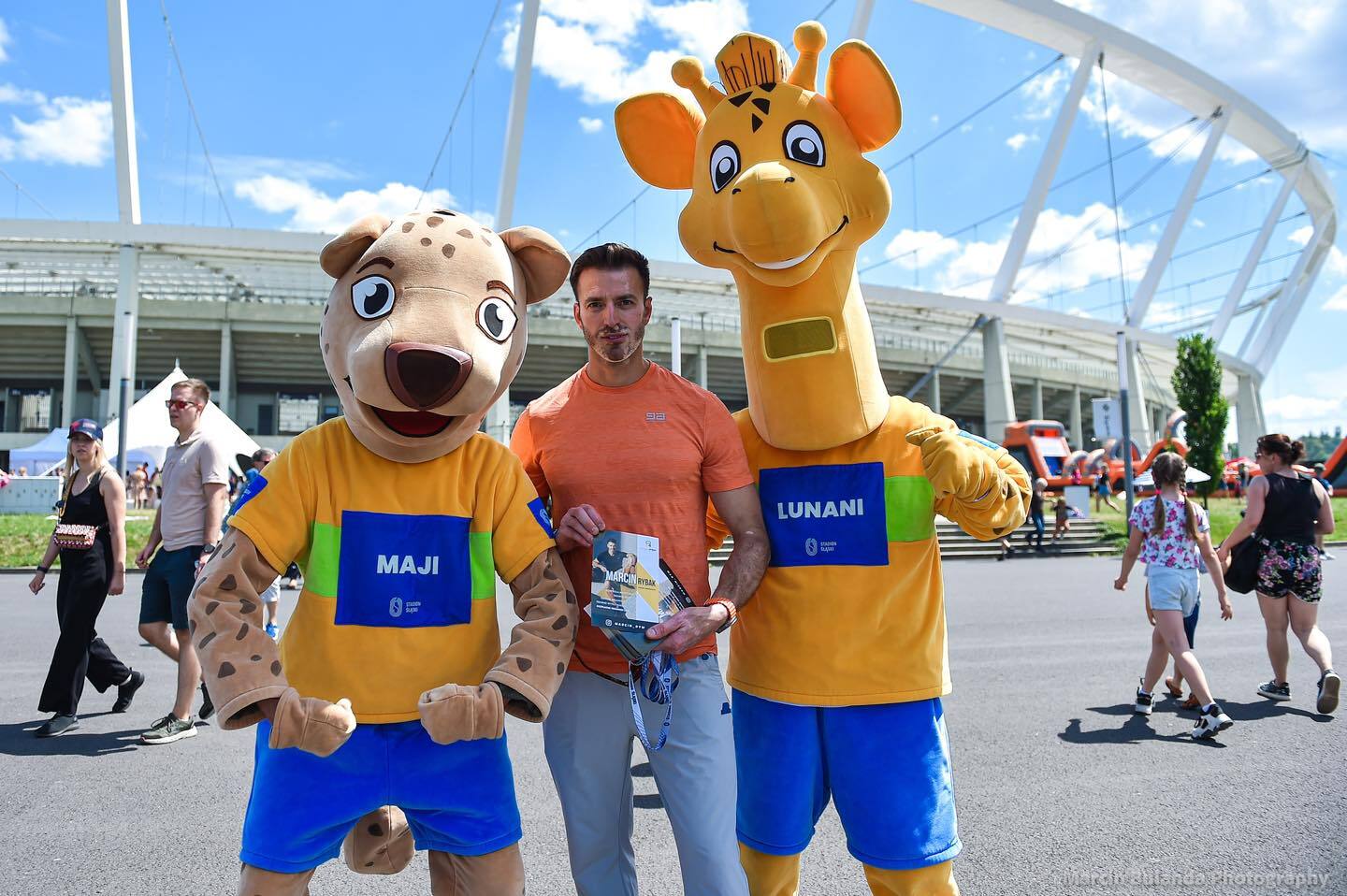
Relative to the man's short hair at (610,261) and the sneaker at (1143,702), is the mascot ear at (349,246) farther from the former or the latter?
the sneaker at (1143,702)

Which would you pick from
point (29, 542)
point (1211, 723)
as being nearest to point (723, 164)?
point (1211, 723)

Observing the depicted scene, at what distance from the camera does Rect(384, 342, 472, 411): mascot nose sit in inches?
69.4

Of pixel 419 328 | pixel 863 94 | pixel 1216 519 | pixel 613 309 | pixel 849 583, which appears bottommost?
pixel 1216 519

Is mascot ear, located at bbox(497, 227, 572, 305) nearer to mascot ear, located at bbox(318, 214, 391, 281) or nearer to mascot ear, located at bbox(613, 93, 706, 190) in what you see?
mascot ear, located at bbox(318, 214, 391, 281)

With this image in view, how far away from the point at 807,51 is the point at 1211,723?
4.28m

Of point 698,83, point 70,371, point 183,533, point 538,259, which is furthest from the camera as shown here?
point 70,371

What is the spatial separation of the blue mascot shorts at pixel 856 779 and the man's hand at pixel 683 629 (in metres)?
0.48

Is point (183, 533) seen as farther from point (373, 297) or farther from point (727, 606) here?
point (727, 606)

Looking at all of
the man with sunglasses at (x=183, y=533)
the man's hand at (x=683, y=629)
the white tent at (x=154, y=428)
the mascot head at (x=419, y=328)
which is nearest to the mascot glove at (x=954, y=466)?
the man's hand at (x=683, y=629)

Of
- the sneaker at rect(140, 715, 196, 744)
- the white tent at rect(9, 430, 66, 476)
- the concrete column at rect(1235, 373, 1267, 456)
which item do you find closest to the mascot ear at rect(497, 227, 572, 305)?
the sneaker at rect(140, 715, 196, 744)

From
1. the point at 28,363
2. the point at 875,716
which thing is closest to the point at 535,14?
the point at 875,716

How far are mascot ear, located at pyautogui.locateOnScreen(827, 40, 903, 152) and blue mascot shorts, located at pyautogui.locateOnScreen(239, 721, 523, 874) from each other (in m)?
1.96

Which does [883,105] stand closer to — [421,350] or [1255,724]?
[421,350]

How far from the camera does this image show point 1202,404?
23.9 metres
